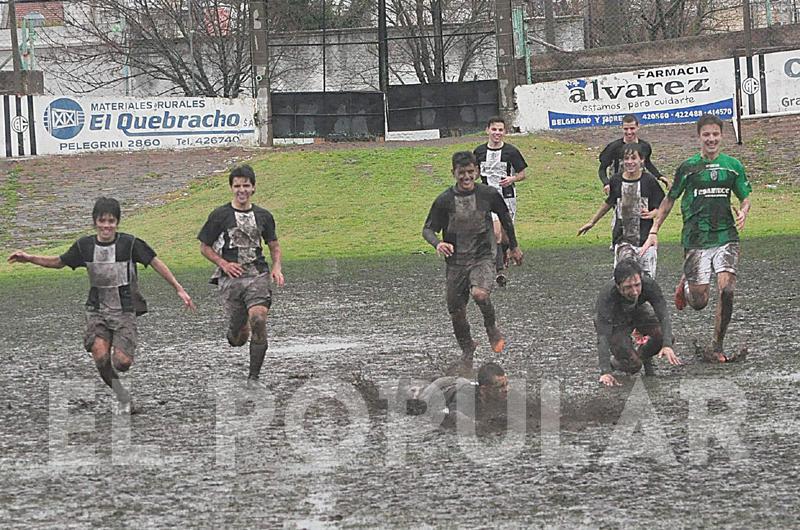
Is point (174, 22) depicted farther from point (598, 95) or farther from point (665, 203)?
point (665, 203)

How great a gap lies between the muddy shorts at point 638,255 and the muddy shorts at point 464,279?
5.07ft

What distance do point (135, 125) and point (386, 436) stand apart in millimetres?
24817

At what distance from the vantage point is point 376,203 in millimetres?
26812

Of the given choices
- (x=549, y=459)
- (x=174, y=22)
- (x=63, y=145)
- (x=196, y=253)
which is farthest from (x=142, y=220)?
(x=549, y=459)

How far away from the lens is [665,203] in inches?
458

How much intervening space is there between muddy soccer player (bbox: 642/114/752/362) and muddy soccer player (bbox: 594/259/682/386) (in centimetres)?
106

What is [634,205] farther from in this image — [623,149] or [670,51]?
[670,51]

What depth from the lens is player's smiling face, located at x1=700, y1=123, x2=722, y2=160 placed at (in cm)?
1109

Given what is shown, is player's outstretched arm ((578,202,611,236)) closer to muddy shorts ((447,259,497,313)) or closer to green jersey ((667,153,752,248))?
green jersey ((667,153,752,248))

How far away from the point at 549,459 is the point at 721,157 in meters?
4.41

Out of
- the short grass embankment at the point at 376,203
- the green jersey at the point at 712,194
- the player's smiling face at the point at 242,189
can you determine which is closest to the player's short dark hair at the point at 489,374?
the player's smiling face at the point at 242,189

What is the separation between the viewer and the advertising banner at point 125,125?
31938 mm

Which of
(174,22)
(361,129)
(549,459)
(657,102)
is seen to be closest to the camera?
(549,459)

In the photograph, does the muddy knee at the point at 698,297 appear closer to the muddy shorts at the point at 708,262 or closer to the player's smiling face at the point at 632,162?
the muddy shorts at the point at 708,262
